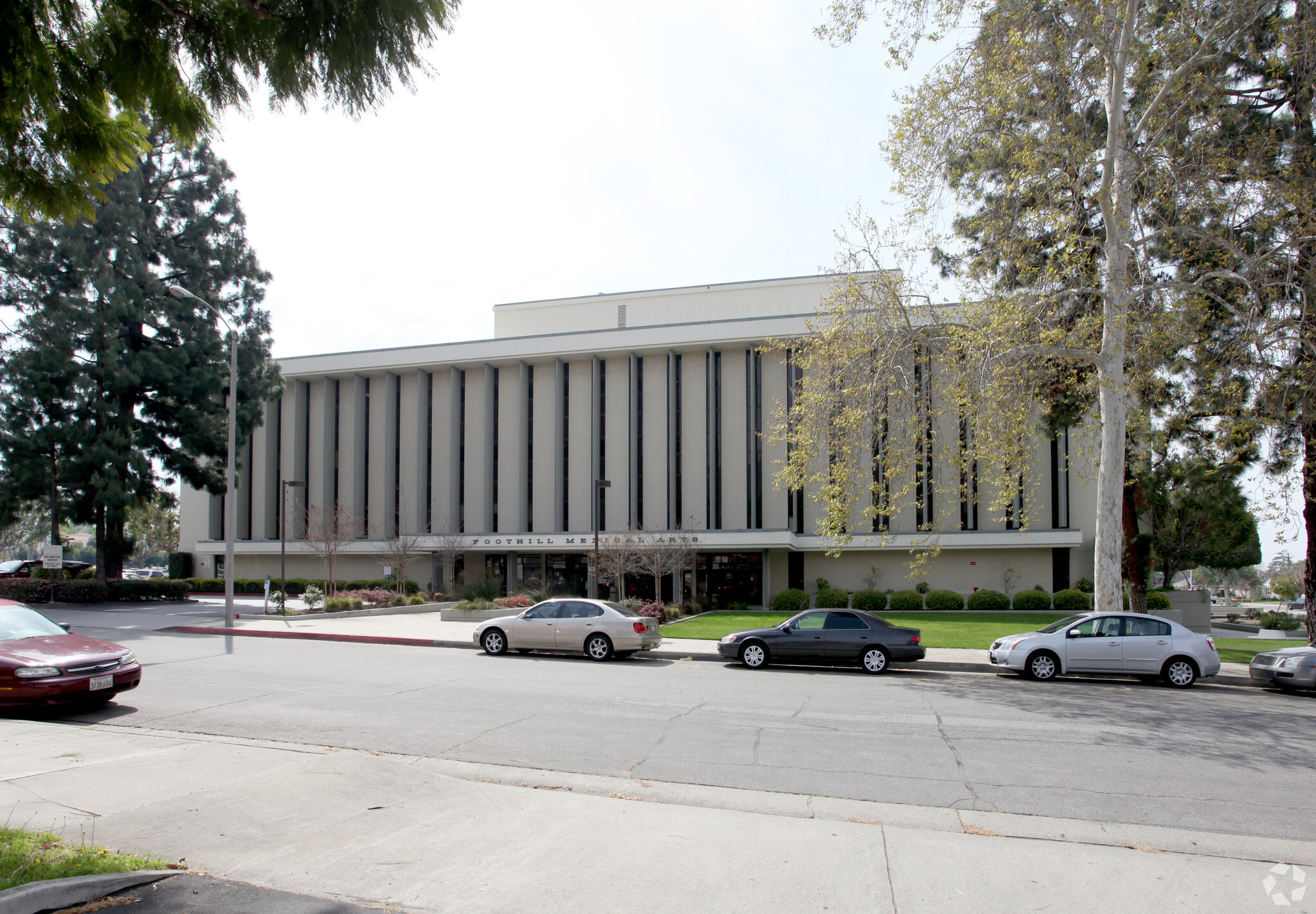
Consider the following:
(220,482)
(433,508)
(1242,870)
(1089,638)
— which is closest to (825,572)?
(433,508)

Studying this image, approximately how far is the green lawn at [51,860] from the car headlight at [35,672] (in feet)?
19.5

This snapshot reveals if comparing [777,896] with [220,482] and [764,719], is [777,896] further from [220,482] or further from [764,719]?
[220,482]

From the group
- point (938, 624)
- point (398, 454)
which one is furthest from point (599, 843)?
point (398, 454)

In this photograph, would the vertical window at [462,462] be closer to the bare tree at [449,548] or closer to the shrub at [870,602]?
the bare tree at [449,548]

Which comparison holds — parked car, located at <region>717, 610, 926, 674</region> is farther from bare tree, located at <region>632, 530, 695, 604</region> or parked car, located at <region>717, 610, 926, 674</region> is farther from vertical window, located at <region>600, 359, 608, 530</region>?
vertical window, located at <region>600, 359, 608, 530</region>

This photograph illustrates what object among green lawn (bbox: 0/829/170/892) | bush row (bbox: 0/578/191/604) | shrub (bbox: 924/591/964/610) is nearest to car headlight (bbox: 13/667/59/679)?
green lawn (bbox: 0/829/170/892)

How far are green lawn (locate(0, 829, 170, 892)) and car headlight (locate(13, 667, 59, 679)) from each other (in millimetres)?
5936

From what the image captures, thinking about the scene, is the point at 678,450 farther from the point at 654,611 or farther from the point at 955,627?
the point at 955,627

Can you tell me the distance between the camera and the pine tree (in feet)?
105

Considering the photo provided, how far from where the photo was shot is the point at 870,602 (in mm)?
34188

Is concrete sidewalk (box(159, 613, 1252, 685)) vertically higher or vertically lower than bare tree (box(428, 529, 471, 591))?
lower

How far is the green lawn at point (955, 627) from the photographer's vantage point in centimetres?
2108

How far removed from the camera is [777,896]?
4.77 metres

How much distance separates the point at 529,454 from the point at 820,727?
110 ft
